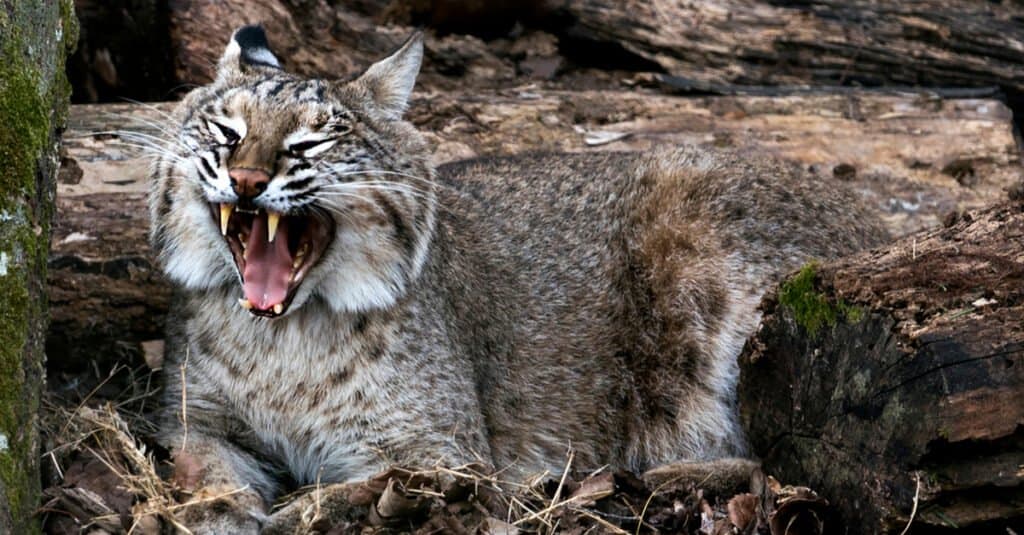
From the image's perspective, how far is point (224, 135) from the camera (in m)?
5.14

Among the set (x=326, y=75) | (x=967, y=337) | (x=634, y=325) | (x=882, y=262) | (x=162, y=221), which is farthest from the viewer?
(x=326, y=75)

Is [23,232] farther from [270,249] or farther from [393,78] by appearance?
[393,78]

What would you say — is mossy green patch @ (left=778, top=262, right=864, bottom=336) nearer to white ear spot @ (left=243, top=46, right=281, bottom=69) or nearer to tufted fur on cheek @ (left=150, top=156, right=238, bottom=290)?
tufted fur on cheek @ (left=150, top=156, right=238, bottom=290)

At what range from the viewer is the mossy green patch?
192 inches

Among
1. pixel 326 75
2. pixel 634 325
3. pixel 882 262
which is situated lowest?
pixel 634 325

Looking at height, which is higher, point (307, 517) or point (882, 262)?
point (882, 262)

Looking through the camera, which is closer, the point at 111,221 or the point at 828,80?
the point at 111,221

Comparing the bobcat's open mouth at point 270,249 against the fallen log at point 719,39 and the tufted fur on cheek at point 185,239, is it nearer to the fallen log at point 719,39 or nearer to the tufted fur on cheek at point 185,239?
the tufted fur on cheek at point 185,239

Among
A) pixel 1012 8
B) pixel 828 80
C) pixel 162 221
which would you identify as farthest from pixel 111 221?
pixel 1012 8

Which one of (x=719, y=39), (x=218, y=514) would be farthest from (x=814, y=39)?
(x=218, y=514)

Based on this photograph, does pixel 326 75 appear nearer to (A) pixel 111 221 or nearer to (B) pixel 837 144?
(A) pixel 111 221

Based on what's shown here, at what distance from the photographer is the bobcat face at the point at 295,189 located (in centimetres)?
494

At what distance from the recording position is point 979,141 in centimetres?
794

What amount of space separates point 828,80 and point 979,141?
3.42 feet
